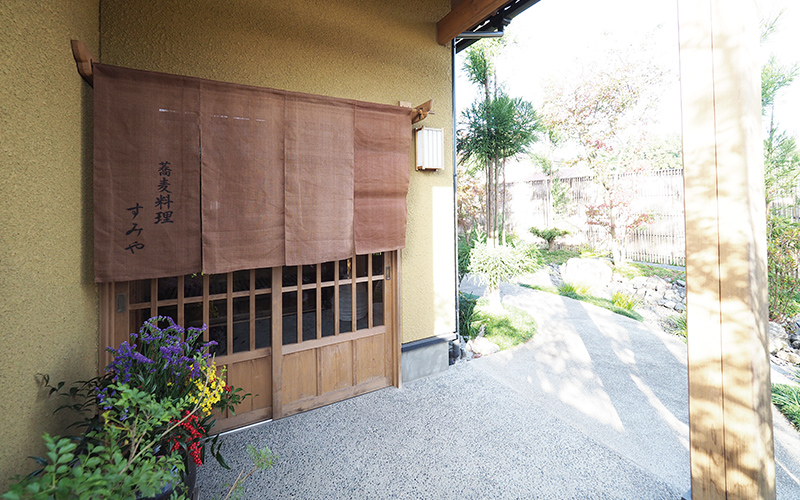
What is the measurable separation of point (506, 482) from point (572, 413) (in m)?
1.09

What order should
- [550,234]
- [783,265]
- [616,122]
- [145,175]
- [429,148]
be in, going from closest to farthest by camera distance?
[145,175] → [429,148] → [783,265] → [616,122] → [550,234]

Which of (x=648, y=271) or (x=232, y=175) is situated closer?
(x=232, y=175)

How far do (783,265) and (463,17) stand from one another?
4740 millimetres

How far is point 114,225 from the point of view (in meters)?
2.02

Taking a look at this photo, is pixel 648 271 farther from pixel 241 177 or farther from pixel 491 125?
pixel 241 177

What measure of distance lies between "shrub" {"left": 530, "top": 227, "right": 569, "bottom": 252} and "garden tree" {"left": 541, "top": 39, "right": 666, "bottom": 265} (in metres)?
1.68

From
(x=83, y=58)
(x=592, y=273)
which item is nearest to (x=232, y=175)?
(x=83, y=58)

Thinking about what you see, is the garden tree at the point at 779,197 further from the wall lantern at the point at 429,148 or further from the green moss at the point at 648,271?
the wall lantern at the point at 429,148

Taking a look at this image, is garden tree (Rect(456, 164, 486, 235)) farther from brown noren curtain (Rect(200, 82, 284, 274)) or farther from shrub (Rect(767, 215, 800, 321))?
brown noren curtain (Rect(200, 82, 284, 274))

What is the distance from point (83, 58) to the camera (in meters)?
1.77

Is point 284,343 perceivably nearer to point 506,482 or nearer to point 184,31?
point 506,482

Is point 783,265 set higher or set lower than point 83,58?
lower

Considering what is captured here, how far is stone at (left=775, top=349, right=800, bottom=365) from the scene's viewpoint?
3879mm

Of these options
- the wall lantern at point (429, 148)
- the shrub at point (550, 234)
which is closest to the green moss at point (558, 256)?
the shrub at point (550, 234)
